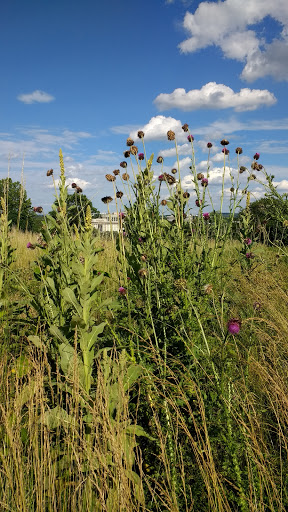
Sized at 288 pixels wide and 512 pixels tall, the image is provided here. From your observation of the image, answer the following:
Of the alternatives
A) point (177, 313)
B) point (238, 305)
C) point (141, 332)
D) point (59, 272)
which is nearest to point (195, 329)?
point (177, 313)

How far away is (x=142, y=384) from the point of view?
7.41 ft

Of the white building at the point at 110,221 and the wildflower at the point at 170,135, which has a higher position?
the wildflower at the point at 170,135

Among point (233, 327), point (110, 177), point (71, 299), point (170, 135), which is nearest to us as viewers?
point (233, 327)

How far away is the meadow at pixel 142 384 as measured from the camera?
5.17ft

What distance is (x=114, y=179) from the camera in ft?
9.52

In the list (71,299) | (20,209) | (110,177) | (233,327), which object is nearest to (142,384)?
(71,299)

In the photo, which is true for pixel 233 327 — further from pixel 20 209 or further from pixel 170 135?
pixel 20 209

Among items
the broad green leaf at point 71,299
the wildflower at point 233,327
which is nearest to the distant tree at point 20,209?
the broad green leaf at point 71,299

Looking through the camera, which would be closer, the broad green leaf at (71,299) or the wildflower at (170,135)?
the broad green leaf at (71,299)

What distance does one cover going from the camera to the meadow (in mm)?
1575

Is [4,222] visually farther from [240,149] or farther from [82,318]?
[240,149]

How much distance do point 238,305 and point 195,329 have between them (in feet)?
5.63

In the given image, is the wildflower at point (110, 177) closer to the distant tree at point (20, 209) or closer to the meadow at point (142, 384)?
the meadow at point (142, 384)

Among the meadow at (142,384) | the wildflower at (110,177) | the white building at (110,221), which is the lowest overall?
the meadow at (142,384)
